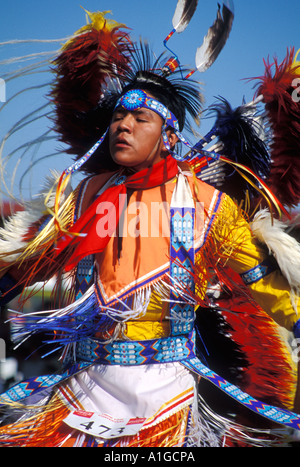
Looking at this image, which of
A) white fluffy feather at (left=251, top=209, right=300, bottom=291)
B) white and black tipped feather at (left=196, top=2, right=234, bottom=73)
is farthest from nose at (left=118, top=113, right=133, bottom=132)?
white fluffy feather at (left=251, top=209, right=300, bottom=291)

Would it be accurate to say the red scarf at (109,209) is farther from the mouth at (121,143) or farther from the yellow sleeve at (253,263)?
the yellow sleeve at (253,263)

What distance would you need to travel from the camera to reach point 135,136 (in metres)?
2.19

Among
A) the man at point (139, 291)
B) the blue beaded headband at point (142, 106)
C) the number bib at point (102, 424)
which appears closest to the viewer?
the number bib at point (102, 424)

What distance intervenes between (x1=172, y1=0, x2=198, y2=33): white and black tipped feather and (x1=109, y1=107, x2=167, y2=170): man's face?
1.35 feet

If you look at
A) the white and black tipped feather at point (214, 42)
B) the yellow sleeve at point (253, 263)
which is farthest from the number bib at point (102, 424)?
the white and black tipped feather at point (214, 42)

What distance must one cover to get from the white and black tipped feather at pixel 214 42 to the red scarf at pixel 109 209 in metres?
0.45

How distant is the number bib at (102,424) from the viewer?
1.82 metres

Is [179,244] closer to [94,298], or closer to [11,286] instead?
[94,298]

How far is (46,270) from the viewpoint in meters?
2.30

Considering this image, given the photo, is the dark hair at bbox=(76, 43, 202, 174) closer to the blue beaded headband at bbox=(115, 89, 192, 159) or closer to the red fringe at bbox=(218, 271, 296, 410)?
the blue beaded headband at bbox=(115, 89, 192, 159)

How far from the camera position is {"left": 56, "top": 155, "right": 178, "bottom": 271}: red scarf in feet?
6.95

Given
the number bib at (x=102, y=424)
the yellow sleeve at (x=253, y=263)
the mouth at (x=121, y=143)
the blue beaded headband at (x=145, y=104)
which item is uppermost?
the blue beaded headband at (x=145, y=104)
